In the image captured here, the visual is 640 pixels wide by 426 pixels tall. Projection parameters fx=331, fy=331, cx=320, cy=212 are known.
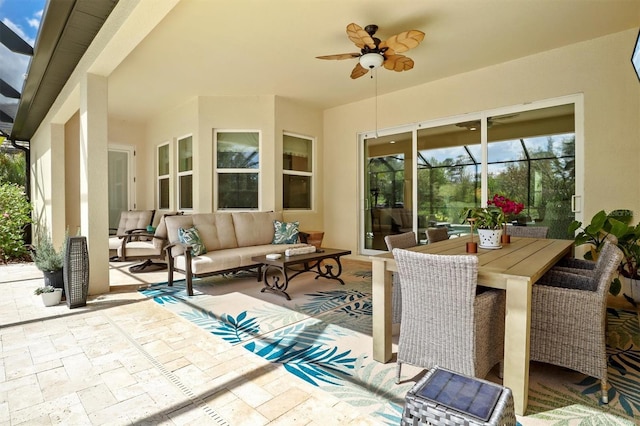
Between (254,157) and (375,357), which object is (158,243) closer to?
(254,157)

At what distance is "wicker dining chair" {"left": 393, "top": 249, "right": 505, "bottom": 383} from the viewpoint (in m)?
1.73

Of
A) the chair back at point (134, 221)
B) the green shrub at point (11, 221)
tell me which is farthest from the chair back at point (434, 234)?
the green shrub at point (11, 221)

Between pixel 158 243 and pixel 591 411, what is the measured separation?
5.26m

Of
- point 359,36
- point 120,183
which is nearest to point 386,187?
point 359,36

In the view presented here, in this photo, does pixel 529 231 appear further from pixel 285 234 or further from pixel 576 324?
pixel 285 234

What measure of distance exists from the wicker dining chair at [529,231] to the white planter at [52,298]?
5089 millimetres

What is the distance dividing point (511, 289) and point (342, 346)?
1.35 meters

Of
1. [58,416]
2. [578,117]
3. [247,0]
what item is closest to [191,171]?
[247,0]

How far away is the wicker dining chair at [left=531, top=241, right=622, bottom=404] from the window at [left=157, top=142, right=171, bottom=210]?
22.9 ft

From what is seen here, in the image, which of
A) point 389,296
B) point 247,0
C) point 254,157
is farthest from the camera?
point 254,157

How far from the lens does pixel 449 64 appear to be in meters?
4.57

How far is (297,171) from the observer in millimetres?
6539

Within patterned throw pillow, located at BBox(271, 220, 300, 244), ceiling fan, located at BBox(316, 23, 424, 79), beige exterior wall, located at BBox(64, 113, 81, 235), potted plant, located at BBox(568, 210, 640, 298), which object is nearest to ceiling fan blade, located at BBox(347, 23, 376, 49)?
ceiling fan, located at BBox(316, 23, 424, 79)

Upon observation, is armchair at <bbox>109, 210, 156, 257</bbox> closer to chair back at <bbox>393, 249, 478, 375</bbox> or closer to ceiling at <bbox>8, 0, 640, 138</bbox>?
ceiling at <bbox>8, 0, 640, 138</bbox>
